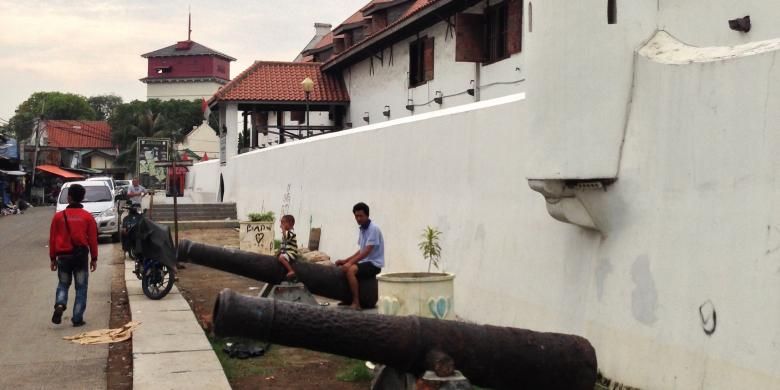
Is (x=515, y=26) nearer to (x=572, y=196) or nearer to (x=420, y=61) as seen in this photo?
(x=420, y=61)

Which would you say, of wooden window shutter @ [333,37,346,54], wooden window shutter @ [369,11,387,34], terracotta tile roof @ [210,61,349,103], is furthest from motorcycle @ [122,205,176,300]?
wooden window shutter @ [333,37,346,54]

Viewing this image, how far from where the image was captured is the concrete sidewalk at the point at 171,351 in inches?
284

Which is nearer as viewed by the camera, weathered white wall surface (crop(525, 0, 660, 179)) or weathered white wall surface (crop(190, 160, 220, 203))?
weathered white wall surface (crop(525, 0, 660, 179))

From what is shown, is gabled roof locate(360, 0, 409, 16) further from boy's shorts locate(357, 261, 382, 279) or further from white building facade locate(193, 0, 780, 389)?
boy's shorts locate(357, 261, 382, 279)

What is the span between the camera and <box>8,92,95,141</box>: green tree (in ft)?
356

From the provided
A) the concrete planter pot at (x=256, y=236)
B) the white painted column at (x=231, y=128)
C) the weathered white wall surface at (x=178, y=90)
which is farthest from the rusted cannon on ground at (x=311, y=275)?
the weathered white wall surface at (x=178, y=90)

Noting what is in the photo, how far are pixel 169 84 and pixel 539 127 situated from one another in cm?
10232

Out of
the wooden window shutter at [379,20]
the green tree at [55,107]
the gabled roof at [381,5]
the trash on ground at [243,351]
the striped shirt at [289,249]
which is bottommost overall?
the trash on ground at [243,351]

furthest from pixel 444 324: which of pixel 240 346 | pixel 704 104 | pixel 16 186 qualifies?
pixel 16 186

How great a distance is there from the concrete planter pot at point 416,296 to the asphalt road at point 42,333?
102 inches

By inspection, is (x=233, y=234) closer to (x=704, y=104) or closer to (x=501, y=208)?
(x=501, y=208)

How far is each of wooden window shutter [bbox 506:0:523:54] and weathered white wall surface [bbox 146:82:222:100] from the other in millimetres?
91733

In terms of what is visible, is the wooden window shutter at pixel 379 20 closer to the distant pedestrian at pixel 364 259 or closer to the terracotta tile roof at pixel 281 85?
the terracotta tile roof at pixel 281 85

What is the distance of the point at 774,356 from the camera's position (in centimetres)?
505
